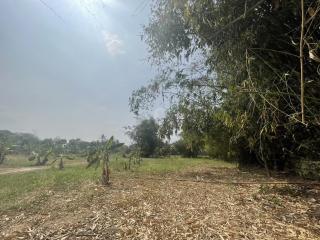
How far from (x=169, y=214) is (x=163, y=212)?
205 mm

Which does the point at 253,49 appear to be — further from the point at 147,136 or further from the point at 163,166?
the point at 147,136

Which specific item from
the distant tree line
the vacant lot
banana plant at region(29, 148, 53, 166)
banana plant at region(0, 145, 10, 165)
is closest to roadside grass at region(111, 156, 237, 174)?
the distant tree line

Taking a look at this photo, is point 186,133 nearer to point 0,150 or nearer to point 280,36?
point 280,36

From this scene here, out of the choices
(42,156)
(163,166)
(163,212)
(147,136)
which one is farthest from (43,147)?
(163,212)

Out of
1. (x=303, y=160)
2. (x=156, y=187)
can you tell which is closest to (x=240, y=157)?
(x=303, y=160)

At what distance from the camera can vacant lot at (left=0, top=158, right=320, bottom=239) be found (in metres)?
5.57

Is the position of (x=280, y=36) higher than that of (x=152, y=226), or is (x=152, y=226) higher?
(x=280, y=36)

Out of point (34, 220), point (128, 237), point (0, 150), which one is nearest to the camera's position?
point (128, 237)

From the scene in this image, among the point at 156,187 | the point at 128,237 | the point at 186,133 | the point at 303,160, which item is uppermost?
the point at 186,133

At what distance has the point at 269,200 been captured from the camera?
315 inches

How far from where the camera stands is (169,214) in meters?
6.70

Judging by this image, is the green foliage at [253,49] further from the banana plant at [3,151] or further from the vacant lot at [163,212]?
the banana plant at [3,151]

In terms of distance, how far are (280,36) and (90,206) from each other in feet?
17.6

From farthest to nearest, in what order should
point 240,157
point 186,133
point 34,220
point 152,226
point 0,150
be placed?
point 0,150, point 240,157, point 186,133, point 34,220, point 152,226
